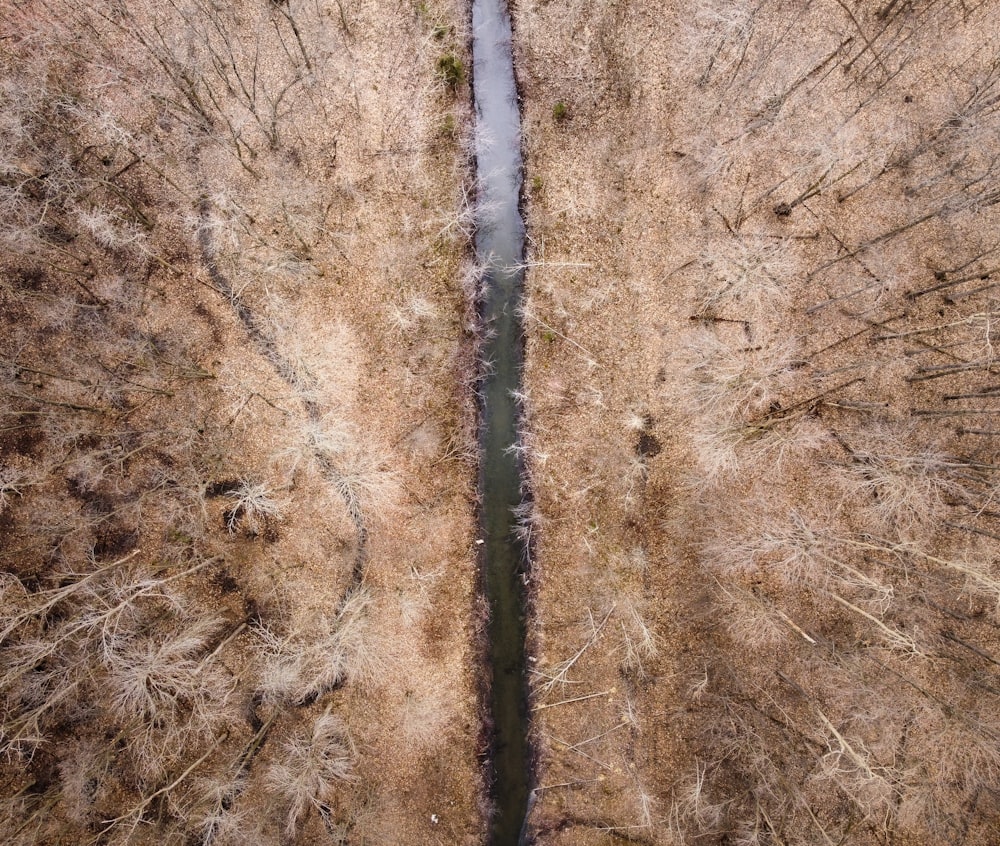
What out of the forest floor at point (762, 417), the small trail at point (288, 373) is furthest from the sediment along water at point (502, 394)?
the small trail at point (288, 373)

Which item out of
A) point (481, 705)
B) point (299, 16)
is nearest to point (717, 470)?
point (481, 705)

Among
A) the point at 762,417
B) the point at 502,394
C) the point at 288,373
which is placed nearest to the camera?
the point at 762,417

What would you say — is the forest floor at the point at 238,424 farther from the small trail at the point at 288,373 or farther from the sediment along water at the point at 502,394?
the sediment along water at the point at 502,394

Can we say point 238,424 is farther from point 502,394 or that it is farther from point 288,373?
point 502,394

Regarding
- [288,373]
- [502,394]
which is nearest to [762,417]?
[502,394]

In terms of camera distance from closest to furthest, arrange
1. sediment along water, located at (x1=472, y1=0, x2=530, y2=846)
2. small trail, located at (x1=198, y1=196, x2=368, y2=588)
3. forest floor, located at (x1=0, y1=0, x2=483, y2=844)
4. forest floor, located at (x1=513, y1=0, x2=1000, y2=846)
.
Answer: forest floor, located at (x1=0, y1=0, x2=483, y2=844)
forest floor, located at (x1=513, y1=0, x2=1000, y2=846)
sediment along water, located at (x1=472, y1=0, x2=530, y2=846)
small trail, located at (x1=198, y1=196, x2=368, y2=588)

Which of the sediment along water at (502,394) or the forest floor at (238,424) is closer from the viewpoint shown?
the forest floor at (238,424)

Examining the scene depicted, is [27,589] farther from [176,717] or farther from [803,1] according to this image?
[803,1]

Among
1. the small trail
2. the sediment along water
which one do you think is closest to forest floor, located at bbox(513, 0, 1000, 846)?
the sediment along water

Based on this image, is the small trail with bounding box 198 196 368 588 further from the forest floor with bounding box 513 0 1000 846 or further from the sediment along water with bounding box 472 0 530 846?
the forest floor with bounding box 513 0 1000 846
